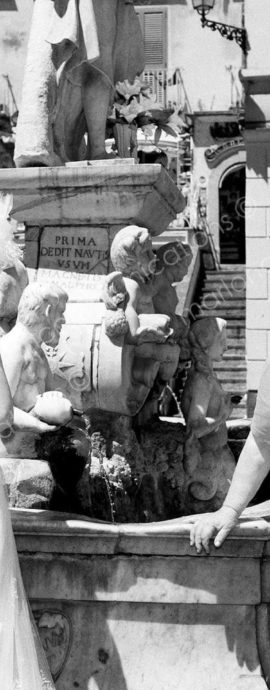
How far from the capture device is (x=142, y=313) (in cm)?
817

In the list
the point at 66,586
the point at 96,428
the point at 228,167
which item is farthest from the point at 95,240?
A: the point at 228,167

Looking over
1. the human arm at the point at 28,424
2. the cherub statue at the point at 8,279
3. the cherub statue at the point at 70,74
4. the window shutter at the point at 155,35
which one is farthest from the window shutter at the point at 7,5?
the human arm at the point at 28,424

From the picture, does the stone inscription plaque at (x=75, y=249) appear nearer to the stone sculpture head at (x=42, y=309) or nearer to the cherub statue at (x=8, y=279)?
the cherub statue at (x=8, y=279)

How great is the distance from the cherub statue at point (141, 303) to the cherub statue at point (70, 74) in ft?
2.61

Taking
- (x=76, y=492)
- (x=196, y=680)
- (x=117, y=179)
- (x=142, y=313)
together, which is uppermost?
(x=117, y=179)

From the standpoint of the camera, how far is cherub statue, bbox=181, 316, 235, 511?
27.2 ft

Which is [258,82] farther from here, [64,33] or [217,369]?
[64,33]

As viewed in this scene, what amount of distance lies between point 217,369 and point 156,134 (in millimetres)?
10959

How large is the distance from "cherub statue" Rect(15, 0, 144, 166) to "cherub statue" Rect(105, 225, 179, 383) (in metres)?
0.80

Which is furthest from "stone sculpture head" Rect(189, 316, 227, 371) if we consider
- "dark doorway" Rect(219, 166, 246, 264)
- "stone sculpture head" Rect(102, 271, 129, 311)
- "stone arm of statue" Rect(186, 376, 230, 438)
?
"dark doorway" Rect(219, 166, 246, 264)

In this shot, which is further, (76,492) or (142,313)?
(142,313)

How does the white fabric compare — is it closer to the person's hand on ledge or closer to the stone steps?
the person's hand on ledge

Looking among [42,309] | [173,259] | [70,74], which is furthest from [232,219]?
[42,309]

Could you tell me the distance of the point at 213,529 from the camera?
19.2 feet
